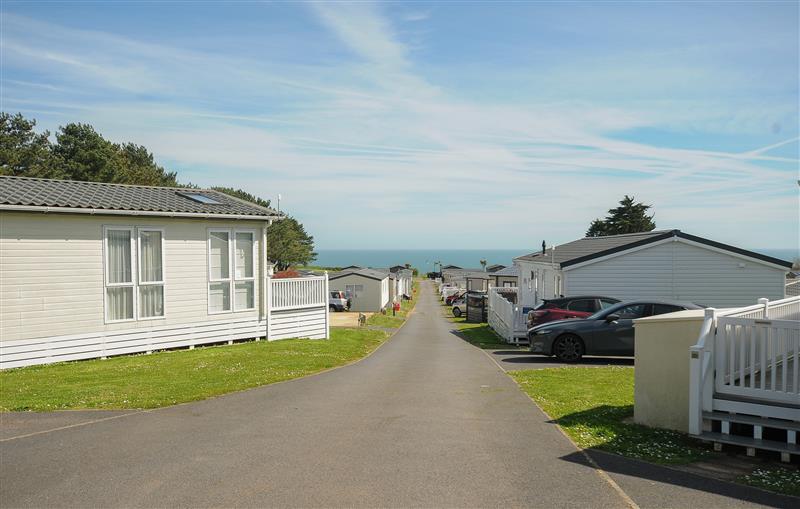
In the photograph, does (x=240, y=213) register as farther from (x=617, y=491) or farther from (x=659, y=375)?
(x=617, y=491)

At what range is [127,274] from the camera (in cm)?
1689

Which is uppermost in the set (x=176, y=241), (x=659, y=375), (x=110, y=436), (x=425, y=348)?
(x=176, y=241)

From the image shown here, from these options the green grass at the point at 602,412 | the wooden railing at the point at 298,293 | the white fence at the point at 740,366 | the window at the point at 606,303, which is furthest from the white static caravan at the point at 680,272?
the white fence at the point at 740,366

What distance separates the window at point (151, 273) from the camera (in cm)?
1714

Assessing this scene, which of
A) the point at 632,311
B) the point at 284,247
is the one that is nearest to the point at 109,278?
the point at 632,311

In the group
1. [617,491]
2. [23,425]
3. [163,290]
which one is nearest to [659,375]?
[617,491]

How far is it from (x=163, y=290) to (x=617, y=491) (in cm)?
1409

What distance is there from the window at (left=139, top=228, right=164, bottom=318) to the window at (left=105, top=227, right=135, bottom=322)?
268 millimetres

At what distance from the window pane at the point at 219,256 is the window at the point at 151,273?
4.90 feet

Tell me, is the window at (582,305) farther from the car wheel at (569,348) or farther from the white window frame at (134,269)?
the white window frame at (134,269)

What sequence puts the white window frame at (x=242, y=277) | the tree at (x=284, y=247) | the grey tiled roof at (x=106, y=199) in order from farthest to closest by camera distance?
the tree at (x=284, y=247)
the white window frame at (x=242, y=277)
the grey tiled roof at (x=106, y=199)

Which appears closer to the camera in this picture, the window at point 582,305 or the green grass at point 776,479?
the green grass at point 776,479

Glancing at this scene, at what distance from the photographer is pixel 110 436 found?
8477 mm

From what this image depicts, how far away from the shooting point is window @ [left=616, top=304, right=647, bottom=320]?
1681 cm
